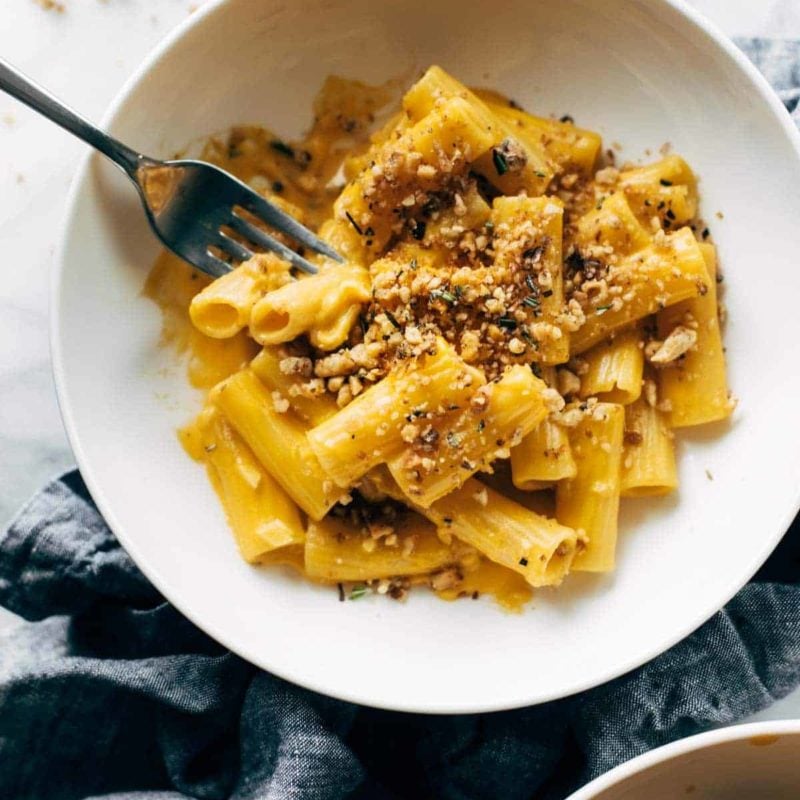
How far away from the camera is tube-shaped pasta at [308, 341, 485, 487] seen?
1510mm

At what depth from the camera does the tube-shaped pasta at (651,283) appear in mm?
1608

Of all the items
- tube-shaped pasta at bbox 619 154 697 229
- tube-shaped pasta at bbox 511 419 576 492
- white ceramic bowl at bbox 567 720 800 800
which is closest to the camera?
white ceramic bowl at bbox 567 720 800 800

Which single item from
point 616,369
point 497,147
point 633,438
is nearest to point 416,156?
point 497,147

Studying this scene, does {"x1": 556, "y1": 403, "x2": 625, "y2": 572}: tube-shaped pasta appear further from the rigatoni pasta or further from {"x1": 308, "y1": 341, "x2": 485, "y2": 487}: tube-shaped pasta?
{"x1": 308, "y1": 341, "x2": 485, "y2": 487}: tube-shaped pasta

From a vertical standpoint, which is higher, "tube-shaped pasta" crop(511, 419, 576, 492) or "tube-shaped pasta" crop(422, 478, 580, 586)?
"tube-shaped pasta" crop(511, 419, 576, 492)

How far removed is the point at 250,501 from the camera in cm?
167

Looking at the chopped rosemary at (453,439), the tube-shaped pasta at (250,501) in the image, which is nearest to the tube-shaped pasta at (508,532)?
the chopped rosemary at (453,439)

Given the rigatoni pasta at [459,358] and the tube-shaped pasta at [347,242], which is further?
the tube-shaped pasta at [347,242]

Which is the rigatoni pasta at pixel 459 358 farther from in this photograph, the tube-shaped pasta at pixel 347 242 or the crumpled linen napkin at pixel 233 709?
the crumpled linen napkin at pixel 233 709

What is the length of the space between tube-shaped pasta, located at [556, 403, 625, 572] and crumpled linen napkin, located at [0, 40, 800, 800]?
27cm

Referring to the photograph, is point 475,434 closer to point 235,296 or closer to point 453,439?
point 453,439

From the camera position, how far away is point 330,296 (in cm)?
158

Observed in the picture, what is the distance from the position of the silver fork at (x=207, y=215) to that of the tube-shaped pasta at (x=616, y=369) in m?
0.44

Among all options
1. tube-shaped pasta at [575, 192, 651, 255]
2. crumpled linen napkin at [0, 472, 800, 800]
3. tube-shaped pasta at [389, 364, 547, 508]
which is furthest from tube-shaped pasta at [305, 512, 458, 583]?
tube-shaped pasta at [575, 192, 651, 255]
